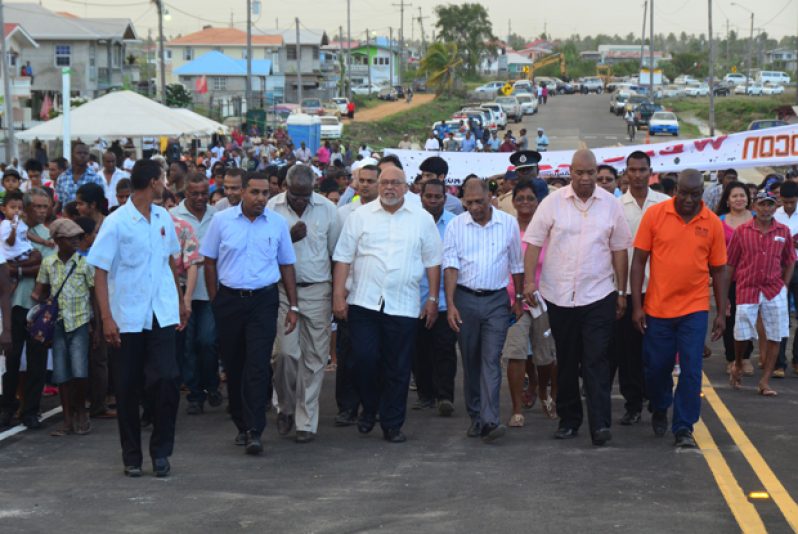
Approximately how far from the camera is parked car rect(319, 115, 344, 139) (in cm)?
6081

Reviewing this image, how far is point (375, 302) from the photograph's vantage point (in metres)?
9.58

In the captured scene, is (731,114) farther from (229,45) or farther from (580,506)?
(580,506)

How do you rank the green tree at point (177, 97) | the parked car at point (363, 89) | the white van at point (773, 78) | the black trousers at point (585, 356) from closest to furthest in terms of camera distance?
1. the black trousers at point (585, 356)
2. the green tree at point (177, 97)
3. the white van at point (773, 78)
4. the parked car at point (363, 89)

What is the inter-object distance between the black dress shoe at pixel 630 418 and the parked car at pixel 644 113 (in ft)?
188

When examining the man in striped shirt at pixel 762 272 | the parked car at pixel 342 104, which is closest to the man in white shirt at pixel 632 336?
the man in striped shirt at pixel 762 272

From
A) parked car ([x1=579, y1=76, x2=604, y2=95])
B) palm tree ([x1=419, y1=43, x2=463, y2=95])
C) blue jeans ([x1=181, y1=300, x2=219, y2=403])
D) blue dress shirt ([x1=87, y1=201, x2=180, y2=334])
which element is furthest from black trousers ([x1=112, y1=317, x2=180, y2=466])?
parked car ([x1=579, y1=76, x2=604, y2=95])

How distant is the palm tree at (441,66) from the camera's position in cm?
10669

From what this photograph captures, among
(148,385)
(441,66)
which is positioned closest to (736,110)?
(441,66)

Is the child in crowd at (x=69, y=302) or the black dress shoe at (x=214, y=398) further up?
the child in crowd at (x=69, y=302)

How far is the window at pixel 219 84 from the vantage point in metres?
105

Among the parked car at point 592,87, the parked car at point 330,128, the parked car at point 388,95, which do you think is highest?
the parked car at point 592,87

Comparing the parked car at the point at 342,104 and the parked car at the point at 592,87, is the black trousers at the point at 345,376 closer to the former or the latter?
the parked car at the point at 342,104

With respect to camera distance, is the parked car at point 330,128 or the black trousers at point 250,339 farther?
the parked car at point 330,128

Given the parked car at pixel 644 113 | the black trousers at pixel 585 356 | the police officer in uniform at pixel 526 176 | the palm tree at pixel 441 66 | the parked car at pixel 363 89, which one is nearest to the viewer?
the black trousers at pixel 585 356
